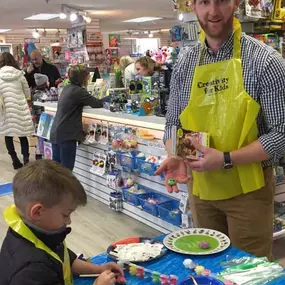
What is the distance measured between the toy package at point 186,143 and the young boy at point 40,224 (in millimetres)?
461

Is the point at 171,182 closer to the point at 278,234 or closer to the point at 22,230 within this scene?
the point at 22,230

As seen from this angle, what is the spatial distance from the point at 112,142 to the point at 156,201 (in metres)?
0.83

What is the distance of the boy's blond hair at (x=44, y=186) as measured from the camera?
1.28 metres

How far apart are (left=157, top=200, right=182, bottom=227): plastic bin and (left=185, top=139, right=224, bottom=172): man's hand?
77.3 inches

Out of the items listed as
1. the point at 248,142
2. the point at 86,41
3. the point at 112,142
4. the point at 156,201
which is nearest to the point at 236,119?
the point at 248,142

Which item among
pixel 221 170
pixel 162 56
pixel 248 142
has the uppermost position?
pixel 162 56

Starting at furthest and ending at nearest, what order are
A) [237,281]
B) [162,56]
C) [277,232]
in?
[162,56], [277,232], [237,281]

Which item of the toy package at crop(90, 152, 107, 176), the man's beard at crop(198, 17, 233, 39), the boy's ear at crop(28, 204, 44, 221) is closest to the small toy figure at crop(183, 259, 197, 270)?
the boy's ear at crop(28, 204, 44, 221)

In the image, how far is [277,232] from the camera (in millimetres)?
3309

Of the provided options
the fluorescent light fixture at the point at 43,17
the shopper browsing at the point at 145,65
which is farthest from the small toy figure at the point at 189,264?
the fluorescent light fixture at the point at 43,17

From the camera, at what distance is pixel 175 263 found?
153 centimetres

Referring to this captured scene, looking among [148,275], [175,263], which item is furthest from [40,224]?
[175,263]

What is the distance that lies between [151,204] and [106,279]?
2.50 metres

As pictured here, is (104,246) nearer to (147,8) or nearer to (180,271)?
(180,271)
